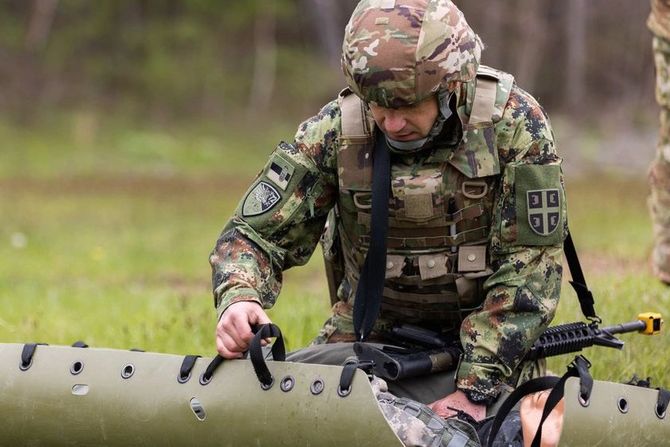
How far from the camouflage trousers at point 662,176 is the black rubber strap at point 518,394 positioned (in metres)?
2.33

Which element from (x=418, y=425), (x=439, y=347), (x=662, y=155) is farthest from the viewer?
(x=662, y=155)

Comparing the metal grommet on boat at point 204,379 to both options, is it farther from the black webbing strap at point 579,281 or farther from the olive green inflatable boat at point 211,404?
the black webbing strap at point 579,281

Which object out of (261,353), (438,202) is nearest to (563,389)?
(438,202)

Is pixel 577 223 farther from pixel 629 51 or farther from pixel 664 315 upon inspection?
pixel 629 51

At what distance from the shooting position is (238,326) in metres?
3.63

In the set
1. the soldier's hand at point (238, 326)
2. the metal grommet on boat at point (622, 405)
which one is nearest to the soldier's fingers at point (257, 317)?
the soldier's hand at point (238, 326)

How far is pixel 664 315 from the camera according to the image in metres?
5.79

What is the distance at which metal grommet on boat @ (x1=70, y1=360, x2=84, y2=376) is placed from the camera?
378 centimetres

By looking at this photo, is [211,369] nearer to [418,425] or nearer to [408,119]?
[418,425]

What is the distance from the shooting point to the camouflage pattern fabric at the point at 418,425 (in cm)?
335

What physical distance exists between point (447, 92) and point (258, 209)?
2.36 ft

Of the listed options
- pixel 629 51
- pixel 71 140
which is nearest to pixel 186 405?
pixel 71 140

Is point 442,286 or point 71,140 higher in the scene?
point 442,286

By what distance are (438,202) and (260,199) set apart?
565 mm
